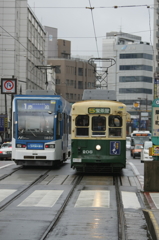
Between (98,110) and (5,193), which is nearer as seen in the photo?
(5,193)

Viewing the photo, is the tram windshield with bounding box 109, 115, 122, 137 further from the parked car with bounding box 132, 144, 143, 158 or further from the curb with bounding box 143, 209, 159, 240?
the parked car with bounding box 132, 144, 143, 158

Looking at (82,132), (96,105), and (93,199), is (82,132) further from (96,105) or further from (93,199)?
(93,199)

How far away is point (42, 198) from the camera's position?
1451 centimetres

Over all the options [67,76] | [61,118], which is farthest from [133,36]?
[61,118]

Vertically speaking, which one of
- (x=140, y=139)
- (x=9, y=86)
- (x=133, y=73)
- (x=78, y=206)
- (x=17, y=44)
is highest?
(x=133, y=73)

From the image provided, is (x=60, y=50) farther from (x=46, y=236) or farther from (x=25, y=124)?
(x=46, y=236)

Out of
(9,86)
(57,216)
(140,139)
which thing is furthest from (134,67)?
(57,216)

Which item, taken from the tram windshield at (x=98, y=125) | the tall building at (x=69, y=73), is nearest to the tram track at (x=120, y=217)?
the tram windshield at (x=98, y=125)

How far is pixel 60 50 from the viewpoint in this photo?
128250 millimetres

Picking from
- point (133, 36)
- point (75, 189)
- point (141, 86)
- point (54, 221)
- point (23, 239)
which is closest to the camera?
point (23, 239)

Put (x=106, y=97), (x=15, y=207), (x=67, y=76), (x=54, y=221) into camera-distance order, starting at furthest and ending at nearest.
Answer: (x=67, y=76)
(x=106, y=97)
(x=15, y=207)
(x=54, y=221)

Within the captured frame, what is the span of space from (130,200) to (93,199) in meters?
0.98

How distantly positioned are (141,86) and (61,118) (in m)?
112

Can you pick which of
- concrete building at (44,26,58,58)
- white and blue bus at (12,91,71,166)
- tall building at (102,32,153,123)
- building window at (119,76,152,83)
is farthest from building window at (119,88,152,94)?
white and blue bus at (12,91,71,166)
